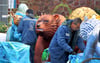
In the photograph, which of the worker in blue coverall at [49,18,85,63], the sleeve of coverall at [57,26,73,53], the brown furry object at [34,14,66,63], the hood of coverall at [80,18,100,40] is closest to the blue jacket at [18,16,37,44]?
the brown furry object at [34,14,66,63]

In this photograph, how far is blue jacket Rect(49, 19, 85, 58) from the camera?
5.93 meters

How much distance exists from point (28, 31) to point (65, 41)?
1.86 metres

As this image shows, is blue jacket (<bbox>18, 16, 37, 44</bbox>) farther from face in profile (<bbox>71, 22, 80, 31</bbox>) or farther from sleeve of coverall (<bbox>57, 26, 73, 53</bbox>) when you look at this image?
face in profile (<bbox>71, 22, 80, 31</bbox>)

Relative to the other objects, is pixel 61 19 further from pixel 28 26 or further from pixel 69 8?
pixel 69 8

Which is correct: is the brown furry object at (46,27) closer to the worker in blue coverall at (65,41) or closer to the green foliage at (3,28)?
the worker in blue coverall at (65,41)

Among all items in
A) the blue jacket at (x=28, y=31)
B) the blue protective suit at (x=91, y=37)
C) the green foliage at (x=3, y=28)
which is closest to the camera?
the blue protective suit at (x=91, y=37)

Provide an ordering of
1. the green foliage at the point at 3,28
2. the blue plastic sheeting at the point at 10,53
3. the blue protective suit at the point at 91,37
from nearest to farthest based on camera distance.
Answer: the blue protective suit at the point at 91,37 < the blue plastic sheeting at the point at 10,53 < the green foliage at the point at 3,28

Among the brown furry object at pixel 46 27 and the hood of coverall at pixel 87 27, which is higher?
the hood of coverall at pixel 87 27

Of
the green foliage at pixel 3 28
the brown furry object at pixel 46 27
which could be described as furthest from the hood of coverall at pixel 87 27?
the green foliage at pixel 3 28

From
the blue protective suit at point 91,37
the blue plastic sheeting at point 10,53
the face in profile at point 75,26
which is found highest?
the blue protective suit at point 91,37

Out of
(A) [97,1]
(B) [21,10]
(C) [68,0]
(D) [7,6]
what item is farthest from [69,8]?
(B) [21,10]

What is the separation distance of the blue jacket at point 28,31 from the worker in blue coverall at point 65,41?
148cm

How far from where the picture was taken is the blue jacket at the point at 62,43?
593 centimetres

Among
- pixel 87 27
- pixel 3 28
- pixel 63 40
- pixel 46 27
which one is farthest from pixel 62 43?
pixel 3 28
